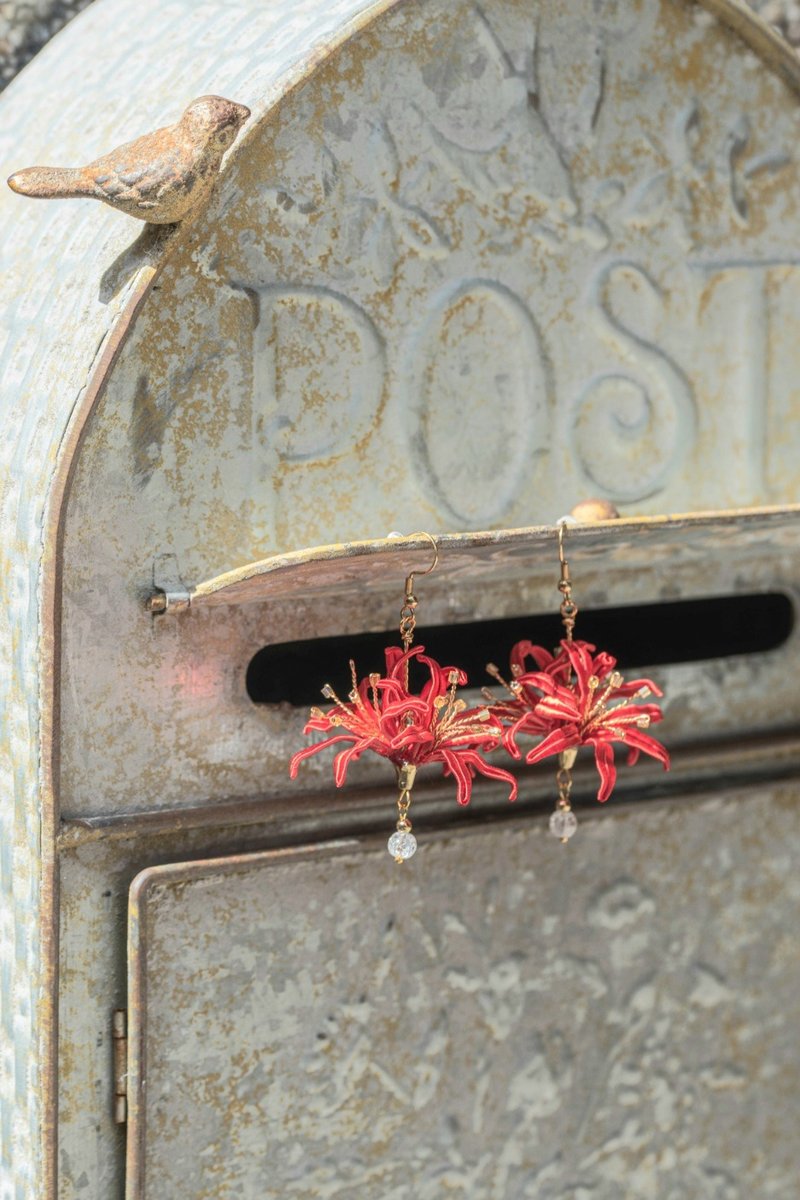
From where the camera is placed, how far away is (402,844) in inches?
52.9

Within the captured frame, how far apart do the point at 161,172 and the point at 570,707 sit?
55 cm

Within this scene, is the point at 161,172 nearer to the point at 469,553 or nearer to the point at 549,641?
the point at 469,553

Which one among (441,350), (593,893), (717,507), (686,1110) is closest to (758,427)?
(717,507)

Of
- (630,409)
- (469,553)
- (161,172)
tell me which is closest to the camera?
(161,172)

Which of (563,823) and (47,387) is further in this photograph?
(563,823)

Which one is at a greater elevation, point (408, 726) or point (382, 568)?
point (382, 568)

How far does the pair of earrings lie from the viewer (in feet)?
4.32

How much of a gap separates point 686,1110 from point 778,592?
54 centimetres

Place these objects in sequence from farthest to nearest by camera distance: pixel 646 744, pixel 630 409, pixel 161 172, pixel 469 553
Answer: pixel 630 409, pixel 646 744, pixel 469 553, pixel 161 172

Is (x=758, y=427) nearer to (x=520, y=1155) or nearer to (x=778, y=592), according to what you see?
(x=778, y=592)

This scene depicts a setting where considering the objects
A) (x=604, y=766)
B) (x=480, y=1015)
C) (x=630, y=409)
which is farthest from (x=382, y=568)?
(x=480, y=1015)

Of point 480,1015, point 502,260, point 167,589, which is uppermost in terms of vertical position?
point 502,260

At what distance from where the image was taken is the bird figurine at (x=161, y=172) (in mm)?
1204

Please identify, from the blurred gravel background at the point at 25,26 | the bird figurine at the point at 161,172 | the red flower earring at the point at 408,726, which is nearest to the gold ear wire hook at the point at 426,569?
the red flower earring at the point at 408,726
